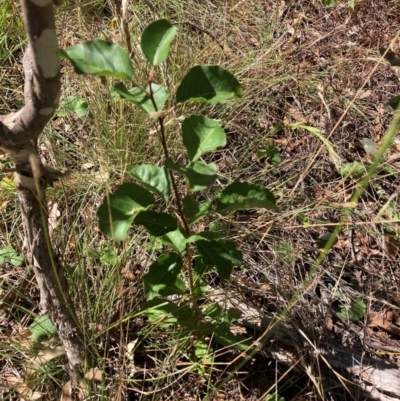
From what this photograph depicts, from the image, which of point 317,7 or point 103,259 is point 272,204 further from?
point 317,7

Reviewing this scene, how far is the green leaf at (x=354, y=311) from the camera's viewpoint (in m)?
1.69

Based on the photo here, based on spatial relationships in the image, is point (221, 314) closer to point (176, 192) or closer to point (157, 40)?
point (176, 192)

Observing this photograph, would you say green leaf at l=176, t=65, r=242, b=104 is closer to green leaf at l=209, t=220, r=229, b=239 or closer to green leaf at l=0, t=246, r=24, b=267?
green leaf at l=209, t=220, r=229, b=239

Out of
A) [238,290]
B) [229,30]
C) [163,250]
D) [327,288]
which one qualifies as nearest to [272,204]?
[238,290]

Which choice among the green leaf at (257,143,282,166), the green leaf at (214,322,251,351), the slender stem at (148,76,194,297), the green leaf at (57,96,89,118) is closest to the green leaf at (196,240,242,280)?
the slender stem at (148,76,194,297)

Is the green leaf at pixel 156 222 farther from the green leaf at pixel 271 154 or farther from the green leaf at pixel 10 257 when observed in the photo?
the green leaf at pixel 271 154

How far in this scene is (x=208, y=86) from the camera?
39.2 inches

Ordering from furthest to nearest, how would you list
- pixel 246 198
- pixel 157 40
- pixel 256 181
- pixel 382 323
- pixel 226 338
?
pixel 256 181
pixel 382 323
pixel 226 338
pixel 246 198
pixel 157 40

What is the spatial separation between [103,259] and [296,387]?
717 mm

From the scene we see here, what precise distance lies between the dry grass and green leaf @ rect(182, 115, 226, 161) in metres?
0.39

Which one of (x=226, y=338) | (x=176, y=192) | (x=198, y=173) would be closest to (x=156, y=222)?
(x=176, y=192)

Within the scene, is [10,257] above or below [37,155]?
below

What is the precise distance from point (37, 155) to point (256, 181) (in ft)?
3.59

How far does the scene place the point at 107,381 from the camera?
55.0 inches
